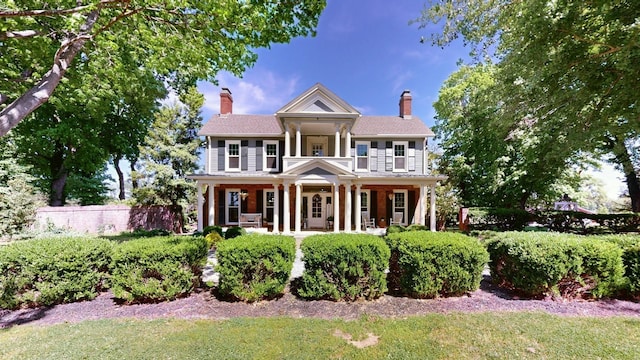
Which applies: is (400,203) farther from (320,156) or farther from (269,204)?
(269,204)

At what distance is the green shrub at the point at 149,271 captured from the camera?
192 inches

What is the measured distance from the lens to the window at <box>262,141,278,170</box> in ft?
53.4

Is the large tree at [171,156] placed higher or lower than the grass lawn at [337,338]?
higher

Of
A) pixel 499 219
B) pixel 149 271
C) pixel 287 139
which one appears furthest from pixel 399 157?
pixel 149 271

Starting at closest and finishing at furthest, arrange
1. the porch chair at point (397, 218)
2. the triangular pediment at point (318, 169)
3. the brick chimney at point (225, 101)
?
the triangular pediment at point (318, 169), the porch chair at point (397, 218), the brick chimney at point (225, 101)

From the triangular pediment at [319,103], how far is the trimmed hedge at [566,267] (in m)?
11.0

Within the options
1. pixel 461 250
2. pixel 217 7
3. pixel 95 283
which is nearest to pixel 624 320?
pixel 461 250

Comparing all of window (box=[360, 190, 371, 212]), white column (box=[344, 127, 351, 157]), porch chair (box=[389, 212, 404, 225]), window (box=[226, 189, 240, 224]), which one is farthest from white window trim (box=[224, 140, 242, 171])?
porch chair (box=[389, 212, 404, 225])

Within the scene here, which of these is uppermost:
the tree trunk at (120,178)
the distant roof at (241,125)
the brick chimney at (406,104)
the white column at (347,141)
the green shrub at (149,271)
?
the brick chimney at (406,104)

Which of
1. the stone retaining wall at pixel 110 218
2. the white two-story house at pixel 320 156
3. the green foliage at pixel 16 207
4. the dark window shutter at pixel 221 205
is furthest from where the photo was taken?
the dark window shutter at pixel 221 205

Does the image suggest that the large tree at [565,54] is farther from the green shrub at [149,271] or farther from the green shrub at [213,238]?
the green shrub at [213,238]

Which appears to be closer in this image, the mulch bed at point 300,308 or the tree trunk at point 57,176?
the mulch bed at point 300,308

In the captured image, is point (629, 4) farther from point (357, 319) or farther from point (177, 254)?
point (177, 254)

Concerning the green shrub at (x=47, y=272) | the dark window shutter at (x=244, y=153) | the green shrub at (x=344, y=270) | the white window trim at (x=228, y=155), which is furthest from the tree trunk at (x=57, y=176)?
the green shrub at (x=344, y=270)
